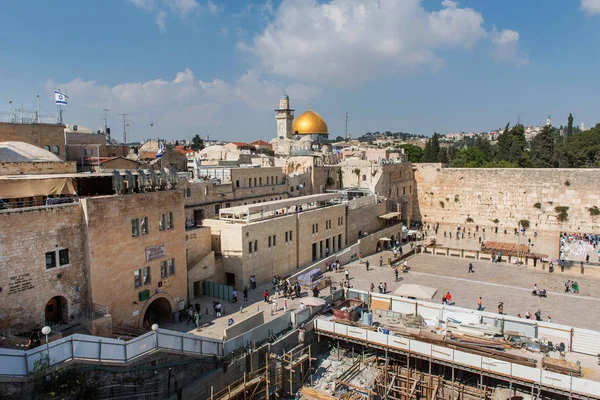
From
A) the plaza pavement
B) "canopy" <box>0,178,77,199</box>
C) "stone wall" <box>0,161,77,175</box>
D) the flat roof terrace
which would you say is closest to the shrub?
the plaza pavement

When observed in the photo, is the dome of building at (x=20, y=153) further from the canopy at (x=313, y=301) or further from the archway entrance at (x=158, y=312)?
the canopy at (x=313, y=301)

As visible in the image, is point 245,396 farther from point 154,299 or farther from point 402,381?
point 402,381

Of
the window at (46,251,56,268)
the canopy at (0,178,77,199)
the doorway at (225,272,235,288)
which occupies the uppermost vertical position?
the canopy at (0,178,77,199)

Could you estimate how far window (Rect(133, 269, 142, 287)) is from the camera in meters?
17.7

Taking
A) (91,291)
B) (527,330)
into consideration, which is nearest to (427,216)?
(527,330)

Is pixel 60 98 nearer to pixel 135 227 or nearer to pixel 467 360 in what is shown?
pixel 135 227

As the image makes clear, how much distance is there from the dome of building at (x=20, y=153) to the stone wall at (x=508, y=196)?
3856 cm

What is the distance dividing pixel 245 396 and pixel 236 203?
57.0ft

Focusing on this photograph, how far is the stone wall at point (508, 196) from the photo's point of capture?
42906mm

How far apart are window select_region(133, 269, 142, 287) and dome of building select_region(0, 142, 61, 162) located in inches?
372

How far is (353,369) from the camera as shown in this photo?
62.6ft

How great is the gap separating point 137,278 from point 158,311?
275cm

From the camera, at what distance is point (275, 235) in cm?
2614

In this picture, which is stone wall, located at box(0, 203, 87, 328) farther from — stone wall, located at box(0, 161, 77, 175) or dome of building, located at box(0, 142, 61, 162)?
dome of building, located at box(0, 142, 61, 162)
